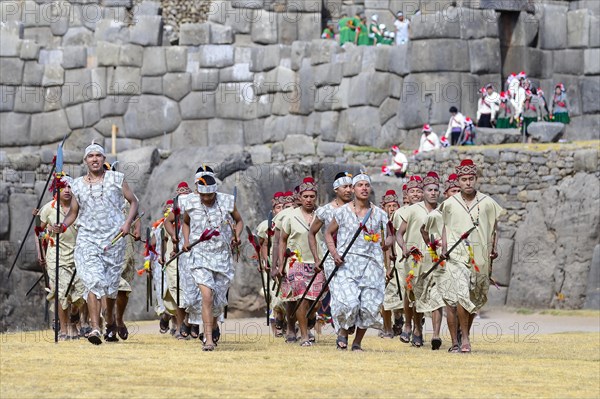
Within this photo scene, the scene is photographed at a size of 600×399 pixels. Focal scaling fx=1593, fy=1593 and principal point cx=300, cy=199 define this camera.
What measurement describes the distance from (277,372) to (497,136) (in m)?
17.6

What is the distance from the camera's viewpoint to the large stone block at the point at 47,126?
3697 cm

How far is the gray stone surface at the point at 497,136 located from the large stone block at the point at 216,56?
24.7ft

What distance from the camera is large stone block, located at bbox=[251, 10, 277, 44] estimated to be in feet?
118

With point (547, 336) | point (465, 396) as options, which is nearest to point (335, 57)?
point (547, 336)

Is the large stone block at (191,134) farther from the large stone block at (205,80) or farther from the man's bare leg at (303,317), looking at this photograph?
the man's bare leg at (303,317)

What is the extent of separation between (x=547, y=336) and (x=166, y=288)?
15.8 feet

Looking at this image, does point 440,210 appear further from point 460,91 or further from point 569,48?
point 569,48

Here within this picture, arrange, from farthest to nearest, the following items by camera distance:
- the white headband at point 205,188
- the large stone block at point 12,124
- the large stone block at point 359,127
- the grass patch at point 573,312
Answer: the large stone block at point 12,124 < the large stone block at point 359,127 < the grass patch at point 573,312 < the white headband at point 205,188

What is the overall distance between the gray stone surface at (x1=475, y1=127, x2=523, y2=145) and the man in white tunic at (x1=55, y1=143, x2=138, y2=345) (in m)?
14.8

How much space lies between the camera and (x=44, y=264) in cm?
1812

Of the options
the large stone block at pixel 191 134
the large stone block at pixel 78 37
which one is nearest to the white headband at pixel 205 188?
the large stone block at pixel 191 134

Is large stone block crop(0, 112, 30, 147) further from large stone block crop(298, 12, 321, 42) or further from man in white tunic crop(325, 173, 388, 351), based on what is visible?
man in white tunic crop(325, 173, 388, 351)

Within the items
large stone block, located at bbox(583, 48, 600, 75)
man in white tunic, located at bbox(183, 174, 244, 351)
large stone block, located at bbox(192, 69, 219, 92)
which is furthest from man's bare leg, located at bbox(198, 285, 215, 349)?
large stone block, located at bbox(192, 69, 219, 92)

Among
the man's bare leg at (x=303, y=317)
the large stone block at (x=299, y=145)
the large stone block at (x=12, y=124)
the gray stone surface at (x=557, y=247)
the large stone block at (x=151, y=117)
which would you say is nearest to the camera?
the man's bare leg at (x=303, y=317)
